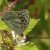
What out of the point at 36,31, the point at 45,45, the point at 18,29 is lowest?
the point at 45,45

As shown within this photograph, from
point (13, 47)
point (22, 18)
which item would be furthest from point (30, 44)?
point (22, 18)

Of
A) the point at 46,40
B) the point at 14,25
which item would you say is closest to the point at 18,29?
the point at 14,25

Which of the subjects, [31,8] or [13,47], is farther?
[31,8]

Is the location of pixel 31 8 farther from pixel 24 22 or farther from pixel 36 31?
pixel 24 22

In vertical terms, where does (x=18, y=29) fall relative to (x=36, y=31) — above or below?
above

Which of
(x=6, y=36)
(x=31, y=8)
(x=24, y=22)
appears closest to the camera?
(x=24, y=22)

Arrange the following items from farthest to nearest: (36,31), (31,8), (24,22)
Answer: (31,8) < (36,31) < (24,22)
